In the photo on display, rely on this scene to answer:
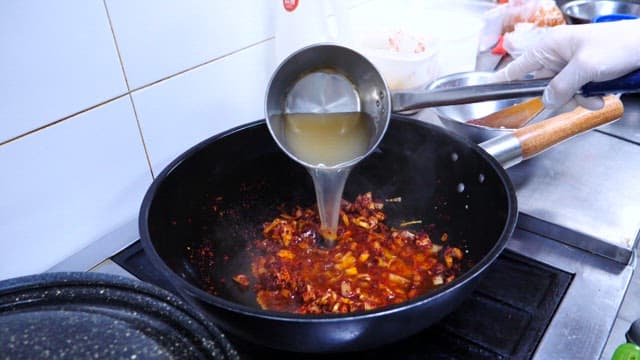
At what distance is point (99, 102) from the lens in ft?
2.40

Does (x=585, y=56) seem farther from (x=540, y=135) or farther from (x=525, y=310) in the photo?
(x=525, y=310)

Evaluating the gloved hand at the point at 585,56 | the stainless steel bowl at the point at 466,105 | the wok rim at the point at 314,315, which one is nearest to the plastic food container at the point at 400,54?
the stainless steel bowl at the point at 466,105

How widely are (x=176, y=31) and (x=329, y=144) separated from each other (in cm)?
30

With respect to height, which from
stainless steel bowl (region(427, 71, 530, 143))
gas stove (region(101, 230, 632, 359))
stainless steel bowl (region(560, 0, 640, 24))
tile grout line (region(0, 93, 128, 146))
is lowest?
gas stove (region(101, 230, 632, 359))

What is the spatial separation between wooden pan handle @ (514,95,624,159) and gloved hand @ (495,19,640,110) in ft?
0.08

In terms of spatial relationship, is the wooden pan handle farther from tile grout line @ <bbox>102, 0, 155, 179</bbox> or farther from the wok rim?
tile grout line @ <bbox>102, 0, 155, 179</bbox>

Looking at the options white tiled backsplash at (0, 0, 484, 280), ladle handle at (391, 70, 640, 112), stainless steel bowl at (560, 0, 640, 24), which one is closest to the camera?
white tiled backsplash at (0, 0, 484, 280)

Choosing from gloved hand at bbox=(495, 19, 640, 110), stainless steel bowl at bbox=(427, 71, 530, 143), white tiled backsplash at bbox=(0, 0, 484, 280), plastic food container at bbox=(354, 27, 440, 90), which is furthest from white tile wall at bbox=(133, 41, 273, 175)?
gloved hand at bbox=(495, 19, 640, 110)

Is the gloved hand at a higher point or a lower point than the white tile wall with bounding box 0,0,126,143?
lower

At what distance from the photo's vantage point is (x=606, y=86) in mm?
840

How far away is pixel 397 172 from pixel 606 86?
0.38 meters

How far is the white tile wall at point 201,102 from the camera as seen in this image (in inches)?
32.0

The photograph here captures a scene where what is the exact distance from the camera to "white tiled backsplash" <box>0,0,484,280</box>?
65 cm

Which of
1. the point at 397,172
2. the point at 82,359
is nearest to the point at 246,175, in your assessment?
the point at 397,172
